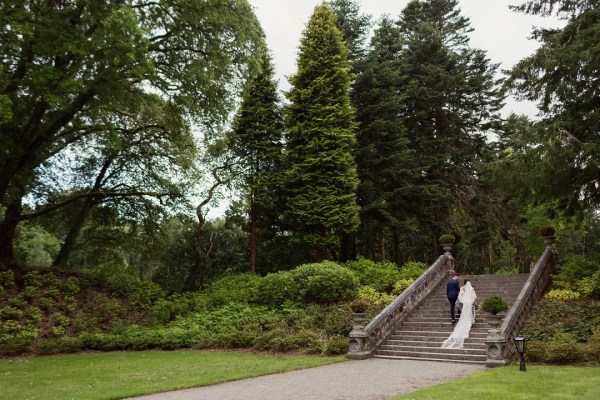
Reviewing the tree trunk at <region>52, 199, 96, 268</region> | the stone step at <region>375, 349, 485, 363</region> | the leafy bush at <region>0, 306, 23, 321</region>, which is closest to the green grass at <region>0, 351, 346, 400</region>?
the stone step at <region>375, 349, 485, 363</region>

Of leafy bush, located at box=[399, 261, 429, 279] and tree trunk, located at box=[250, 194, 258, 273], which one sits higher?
tree trunk, located at box=[250, 194, 258, 273]

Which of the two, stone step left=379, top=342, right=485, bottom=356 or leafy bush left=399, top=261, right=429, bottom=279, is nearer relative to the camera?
stone step left=379, top=342, right=485, bottom=356

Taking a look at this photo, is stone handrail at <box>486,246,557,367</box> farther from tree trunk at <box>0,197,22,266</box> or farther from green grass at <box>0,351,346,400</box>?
tree trunk at <box>0,197,22,266</box>

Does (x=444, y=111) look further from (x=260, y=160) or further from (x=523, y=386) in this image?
(x=523, y=386)

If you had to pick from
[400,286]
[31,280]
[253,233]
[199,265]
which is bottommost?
[400,286]

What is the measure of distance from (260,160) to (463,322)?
1663cm

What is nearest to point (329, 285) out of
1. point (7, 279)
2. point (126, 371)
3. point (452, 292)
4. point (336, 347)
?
point (336, 347)

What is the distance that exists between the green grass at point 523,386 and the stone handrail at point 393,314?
13.1 feet

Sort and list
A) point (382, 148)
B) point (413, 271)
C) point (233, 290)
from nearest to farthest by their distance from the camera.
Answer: point (413, 271), point (233, 290), point (382, 148)

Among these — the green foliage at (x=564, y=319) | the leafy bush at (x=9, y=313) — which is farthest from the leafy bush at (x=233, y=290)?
the green foliage at (x=564, y=319)

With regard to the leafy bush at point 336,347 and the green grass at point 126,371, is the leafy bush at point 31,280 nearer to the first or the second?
the green grass at point 126,371

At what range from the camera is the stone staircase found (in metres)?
12.6

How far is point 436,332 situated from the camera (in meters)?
14.2

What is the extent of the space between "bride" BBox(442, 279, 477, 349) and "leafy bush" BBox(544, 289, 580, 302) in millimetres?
3889
